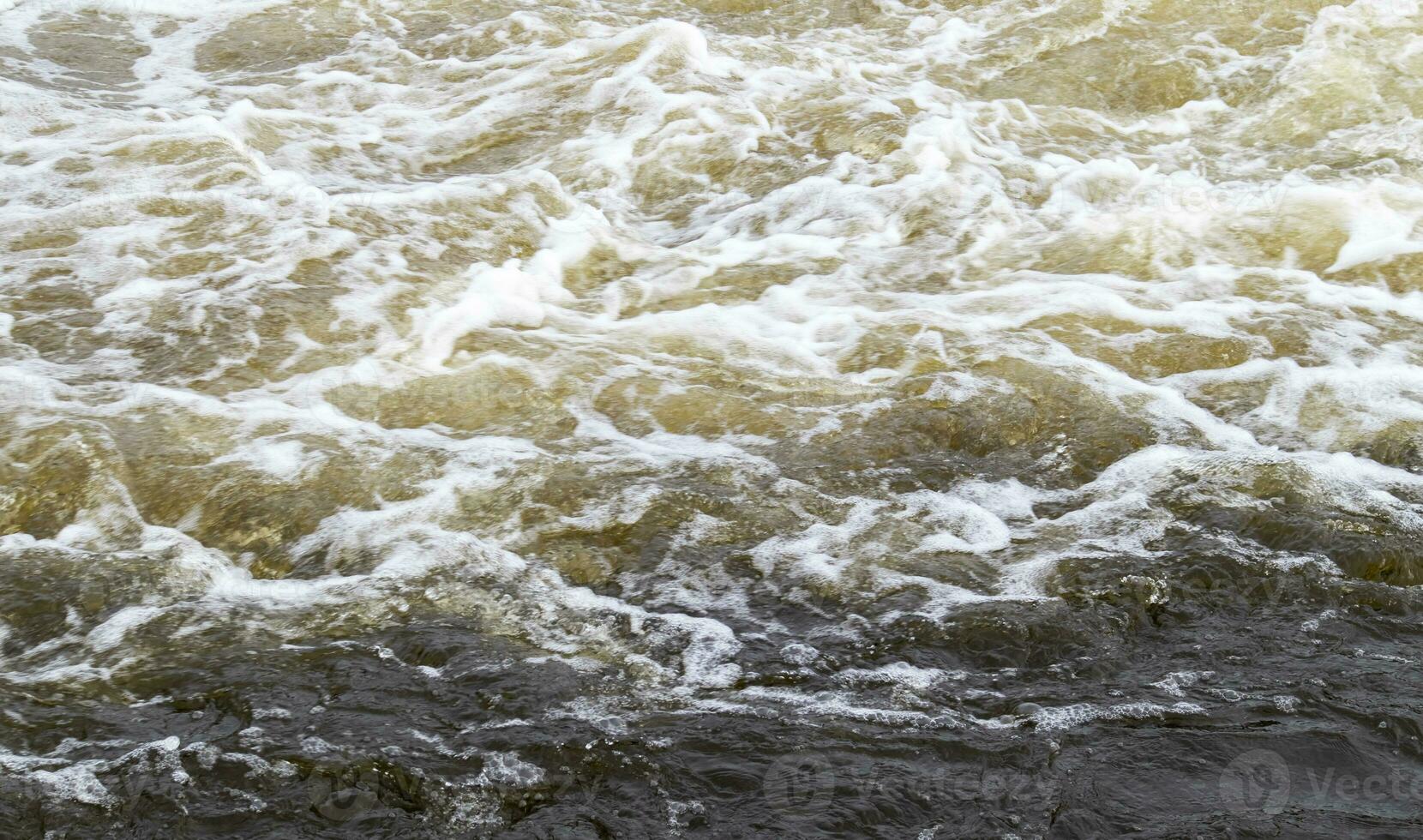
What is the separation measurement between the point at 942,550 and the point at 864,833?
117 cm

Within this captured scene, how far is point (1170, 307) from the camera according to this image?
16.8 feet

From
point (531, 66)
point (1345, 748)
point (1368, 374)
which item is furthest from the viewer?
point (531, 66)

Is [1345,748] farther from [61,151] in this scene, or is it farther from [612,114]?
[61,151]

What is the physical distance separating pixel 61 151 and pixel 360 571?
12.4 ft

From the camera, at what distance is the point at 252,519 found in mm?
3758

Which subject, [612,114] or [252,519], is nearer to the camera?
[252,519]

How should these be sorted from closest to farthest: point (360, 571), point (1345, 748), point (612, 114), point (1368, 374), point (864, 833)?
point (864, 833) → point (1345, 748) → point (360, 571) → point (1368, 374) → point (612, 114)

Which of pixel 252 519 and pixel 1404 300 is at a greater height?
pixel 1404 300

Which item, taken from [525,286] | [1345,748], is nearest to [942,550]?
[1345,748]

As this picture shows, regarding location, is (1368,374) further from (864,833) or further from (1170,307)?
(864,833)

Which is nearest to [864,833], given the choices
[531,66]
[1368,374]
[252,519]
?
[252,519]

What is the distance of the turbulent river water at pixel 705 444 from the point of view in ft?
9.26

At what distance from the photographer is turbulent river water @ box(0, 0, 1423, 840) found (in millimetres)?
2822

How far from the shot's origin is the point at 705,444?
423cm
